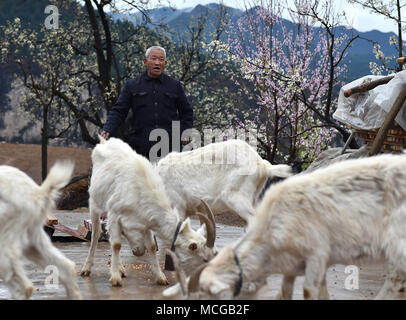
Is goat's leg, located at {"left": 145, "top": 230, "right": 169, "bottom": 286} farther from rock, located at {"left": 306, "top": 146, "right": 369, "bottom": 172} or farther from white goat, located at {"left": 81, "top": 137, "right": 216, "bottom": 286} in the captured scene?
rock, located at {"left": 306, "top": 146, "right": 369, "bottom": 172}

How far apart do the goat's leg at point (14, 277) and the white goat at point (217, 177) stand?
3.07 metres

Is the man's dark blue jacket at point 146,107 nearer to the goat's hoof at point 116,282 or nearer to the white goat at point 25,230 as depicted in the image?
the goat's hoof at point 116,282

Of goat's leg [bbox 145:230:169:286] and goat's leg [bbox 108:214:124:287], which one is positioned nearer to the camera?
goat's leg [bbox 108:214:124:287]

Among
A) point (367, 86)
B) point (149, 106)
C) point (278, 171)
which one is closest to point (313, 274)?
point (278, 171)

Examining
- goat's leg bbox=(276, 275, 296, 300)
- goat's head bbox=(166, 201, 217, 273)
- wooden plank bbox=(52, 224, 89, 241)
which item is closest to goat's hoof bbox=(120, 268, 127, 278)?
goat's head bbox=(166, 201, 217, 273)

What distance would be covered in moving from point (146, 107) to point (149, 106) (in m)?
0.05

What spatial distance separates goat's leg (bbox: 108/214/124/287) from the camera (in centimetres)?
601

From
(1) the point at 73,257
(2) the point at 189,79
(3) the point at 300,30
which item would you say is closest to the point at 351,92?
(1) the point at 73,257

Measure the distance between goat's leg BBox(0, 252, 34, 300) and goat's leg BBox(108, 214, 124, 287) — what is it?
179 cm

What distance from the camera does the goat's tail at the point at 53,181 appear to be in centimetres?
463

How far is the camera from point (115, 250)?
243 inches

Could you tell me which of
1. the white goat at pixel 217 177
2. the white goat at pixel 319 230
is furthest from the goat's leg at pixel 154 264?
the white goat at pixel 319 230

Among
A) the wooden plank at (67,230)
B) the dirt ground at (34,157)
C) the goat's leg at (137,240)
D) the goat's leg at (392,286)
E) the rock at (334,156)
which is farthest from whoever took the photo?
the dirt ground at (34,157)

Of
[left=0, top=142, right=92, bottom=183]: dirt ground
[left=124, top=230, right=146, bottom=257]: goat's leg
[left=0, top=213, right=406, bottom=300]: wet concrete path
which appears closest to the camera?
[left=0, top=213, right=406, bottom=300]: wet concrete path
